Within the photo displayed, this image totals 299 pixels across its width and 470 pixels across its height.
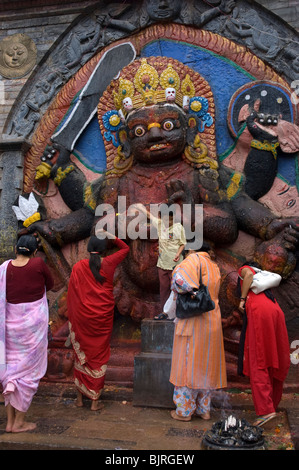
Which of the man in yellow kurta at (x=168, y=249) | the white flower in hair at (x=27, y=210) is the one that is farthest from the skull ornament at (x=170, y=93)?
the white flower in hair at (x=27, y=210)

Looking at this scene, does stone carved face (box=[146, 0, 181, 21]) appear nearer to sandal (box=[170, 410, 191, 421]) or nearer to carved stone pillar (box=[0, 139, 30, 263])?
carved stone pillar (box=[0, 139, 30, 263])

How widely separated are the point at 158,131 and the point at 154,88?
0.68 meters

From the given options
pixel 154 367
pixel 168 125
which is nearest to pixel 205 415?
pixel 154 367

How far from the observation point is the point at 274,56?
6.76 m

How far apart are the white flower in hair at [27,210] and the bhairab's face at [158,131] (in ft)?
5.96

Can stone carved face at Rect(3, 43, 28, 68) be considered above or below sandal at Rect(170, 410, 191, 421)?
above

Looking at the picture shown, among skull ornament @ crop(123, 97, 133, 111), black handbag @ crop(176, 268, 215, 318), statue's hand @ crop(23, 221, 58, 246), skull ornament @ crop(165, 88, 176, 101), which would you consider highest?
skull ornament @ crop(165, 88, 176, 101)

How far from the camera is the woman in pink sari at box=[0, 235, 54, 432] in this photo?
4.48 metres

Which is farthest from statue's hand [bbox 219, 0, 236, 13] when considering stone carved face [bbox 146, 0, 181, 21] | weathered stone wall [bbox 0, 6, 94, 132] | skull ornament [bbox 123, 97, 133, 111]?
weathered stone wall [bbox 0, 6, 94, 132]

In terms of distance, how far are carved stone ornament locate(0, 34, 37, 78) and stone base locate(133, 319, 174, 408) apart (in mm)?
4884

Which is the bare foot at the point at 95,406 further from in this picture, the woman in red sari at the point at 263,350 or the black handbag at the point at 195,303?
the woman in red sari at the point at 263,350

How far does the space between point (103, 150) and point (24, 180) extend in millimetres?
1365

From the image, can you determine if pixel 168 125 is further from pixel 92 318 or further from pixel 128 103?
pixel 92 318

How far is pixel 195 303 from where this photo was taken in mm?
4641
